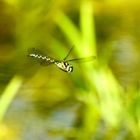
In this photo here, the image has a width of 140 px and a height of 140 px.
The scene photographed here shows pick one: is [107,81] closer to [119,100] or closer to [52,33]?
[119,100]

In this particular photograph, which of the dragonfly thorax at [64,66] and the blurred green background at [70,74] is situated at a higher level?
the blurred green background at [70,74]

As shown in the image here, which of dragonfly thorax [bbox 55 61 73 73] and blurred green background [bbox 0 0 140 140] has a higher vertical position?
blurred green background [bbox 0 0 140 140]

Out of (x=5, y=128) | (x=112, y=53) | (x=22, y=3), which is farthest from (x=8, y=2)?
(x=5, y=128)

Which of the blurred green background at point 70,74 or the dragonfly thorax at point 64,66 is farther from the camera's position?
the blurred green background at point 70,74

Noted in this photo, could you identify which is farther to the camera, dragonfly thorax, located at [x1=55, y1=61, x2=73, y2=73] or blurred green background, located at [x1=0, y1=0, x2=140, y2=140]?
blurred green background, located at [x1=0, y1=0, x2=140, y2=140]

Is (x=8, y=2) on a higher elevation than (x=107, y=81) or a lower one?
higher

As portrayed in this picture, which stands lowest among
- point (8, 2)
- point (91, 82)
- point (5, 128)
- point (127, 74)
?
point (5, 128)

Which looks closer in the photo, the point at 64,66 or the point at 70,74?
the point at 64,66

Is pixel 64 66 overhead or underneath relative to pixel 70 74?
underneath
